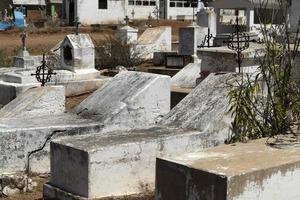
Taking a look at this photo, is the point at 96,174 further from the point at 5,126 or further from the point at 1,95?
the point at 1,95

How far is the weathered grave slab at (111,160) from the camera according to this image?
4836 millimetres

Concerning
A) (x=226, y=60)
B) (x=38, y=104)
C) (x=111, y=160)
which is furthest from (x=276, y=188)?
(x=226, y=60)

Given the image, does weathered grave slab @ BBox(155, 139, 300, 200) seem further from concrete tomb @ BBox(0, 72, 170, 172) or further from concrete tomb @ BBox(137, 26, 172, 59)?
concrete tomb @ BBox(137, 26, 172, 59)

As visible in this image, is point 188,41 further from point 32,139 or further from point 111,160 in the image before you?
point 111,160

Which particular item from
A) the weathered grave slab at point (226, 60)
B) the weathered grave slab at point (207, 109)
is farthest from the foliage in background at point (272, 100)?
the weathered grave slab at point (226, 60)

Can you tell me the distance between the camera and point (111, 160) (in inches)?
194

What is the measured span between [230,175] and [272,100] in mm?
1673

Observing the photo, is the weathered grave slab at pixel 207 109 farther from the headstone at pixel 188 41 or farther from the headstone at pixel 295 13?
the headstone at pixel 188 41

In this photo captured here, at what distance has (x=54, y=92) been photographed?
333 inches

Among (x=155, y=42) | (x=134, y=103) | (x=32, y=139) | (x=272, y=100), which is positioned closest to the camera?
(x=272, y=100)

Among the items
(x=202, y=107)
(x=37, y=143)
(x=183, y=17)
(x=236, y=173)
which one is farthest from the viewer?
(x=183, y=17)

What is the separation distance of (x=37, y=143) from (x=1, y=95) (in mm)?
5278

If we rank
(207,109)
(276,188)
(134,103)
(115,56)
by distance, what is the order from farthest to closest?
(115,56) < (134,103) < (207,109) < (276,188)

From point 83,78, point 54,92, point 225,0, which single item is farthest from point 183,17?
point 54,92
